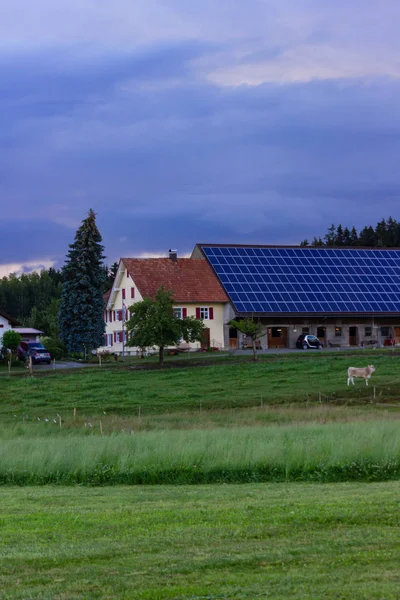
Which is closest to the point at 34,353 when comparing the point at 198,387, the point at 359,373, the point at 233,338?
the point at 233,338

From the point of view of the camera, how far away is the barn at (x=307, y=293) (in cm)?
7338

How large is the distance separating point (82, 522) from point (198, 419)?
68.9ft

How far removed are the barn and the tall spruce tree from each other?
404 inches

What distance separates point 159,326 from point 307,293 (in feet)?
70.9

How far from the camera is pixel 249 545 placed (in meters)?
9.14

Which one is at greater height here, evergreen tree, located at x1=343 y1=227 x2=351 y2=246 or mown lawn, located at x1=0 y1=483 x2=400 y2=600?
evergreen tree, located at x1=343 y1=227 x2=351 y2=246

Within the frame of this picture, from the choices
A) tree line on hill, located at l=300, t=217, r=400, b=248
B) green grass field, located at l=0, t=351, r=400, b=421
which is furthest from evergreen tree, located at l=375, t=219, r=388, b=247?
green grass field, located at l=0, t=351, r=400, b=421

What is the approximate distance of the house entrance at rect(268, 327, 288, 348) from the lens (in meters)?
73.5

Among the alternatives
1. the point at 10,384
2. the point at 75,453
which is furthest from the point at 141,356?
the point at 75,453

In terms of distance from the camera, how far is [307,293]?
2982 inches

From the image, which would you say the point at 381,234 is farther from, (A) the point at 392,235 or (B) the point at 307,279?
(B) the point at 307,279

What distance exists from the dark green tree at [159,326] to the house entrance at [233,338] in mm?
11783

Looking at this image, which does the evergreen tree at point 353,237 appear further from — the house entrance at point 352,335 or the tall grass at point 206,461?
the tall grass at point 206,461

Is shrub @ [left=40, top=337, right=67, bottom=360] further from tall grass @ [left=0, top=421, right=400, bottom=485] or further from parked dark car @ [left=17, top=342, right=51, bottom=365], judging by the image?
tall grass @ [left=0, top=421, right=400, bottom=485]
